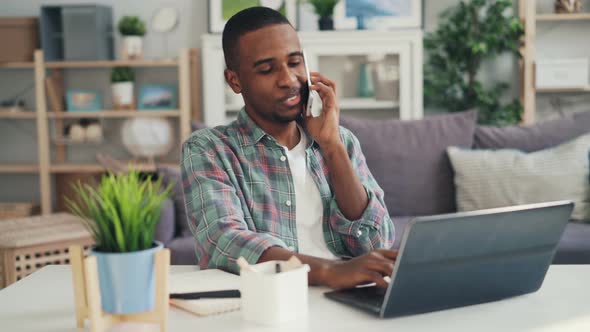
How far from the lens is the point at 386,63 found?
13.0 ft

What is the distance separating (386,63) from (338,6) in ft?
1.59

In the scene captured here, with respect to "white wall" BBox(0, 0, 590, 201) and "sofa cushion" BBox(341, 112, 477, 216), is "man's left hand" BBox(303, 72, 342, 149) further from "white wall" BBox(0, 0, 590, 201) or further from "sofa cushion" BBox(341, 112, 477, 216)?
"white wall" BBox(0, 0, 590, 201)

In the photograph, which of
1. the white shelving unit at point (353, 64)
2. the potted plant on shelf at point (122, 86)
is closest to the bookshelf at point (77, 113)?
the potted plant on shelf at point (122, 86)

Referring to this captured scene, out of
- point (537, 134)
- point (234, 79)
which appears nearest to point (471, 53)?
point (537, 134)

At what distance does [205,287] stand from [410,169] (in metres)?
1.78

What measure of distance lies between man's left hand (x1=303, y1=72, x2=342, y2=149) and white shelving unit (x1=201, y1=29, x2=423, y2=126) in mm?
2456

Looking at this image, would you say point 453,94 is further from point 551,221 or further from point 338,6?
point 551,221

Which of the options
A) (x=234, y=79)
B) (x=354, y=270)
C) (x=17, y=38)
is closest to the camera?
(x=354, y=270)

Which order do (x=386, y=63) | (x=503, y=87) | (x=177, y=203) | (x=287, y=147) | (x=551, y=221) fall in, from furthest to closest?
1. (x=503, y=87)
2. (x=386, y=63)
3. (x=177, y=203)
4. (x=287, y=147)
5. (x=551, y=221)

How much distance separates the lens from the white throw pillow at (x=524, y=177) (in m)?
2.63

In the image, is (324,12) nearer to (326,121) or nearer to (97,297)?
(326,121)

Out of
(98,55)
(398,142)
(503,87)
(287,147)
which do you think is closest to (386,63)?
(503,87)

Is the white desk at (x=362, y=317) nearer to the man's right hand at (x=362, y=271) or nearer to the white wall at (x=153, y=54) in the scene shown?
the man's right hand at (x=362, y=271)

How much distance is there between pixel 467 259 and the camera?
0.96m
